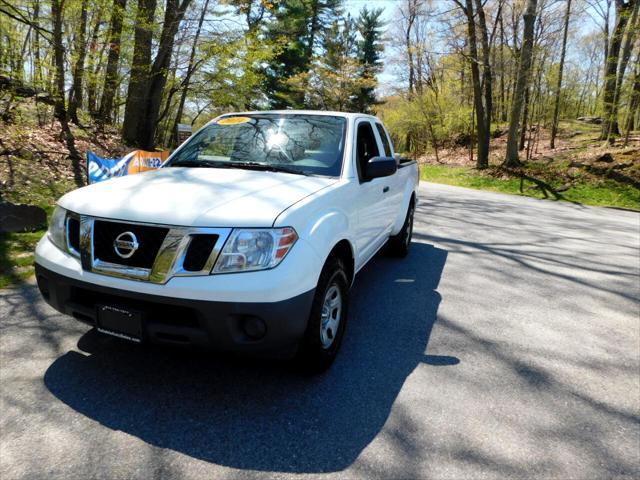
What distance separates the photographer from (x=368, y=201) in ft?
12.3

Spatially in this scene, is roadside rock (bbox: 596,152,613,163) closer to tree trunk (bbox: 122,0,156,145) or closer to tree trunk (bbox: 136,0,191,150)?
tree trunk (bbox: 136,0,191,150)

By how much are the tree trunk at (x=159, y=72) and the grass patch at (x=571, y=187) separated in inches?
497

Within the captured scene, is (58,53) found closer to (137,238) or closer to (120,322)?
(137,238)

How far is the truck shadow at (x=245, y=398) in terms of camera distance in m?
2.17

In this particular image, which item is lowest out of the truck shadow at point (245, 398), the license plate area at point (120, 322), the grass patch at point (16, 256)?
the truck shadow at point (245, 398)

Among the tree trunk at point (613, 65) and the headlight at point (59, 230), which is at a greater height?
the tree trunk at point (613, 65)

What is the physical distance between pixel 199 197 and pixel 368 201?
1658 mm

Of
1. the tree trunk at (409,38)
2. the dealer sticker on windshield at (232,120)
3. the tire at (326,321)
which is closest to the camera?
the tire at (326,321)

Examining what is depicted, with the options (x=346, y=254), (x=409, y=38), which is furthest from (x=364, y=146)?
(x=409, y=38)

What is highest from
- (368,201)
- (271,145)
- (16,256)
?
(271,145)

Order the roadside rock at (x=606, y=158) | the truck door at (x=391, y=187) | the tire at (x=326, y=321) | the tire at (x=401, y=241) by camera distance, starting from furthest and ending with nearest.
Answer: the roadside rock at (x=606, y=158)
the tire at (x=401, y=241)
the truck door at (x=391, y=187)
the tire at (x=326, y=321)

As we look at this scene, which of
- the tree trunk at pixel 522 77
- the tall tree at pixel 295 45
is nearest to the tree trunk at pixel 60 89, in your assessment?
the tree trunk at pixel 522 77

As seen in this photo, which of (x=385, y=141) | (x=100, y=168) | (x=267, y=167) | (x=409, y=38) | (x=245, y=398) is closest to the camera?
(x=245, y=398)

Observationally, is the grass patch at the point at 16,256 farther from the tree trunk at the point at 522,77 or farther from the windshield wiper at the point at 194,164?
the tree trunk at the point at 522,77
